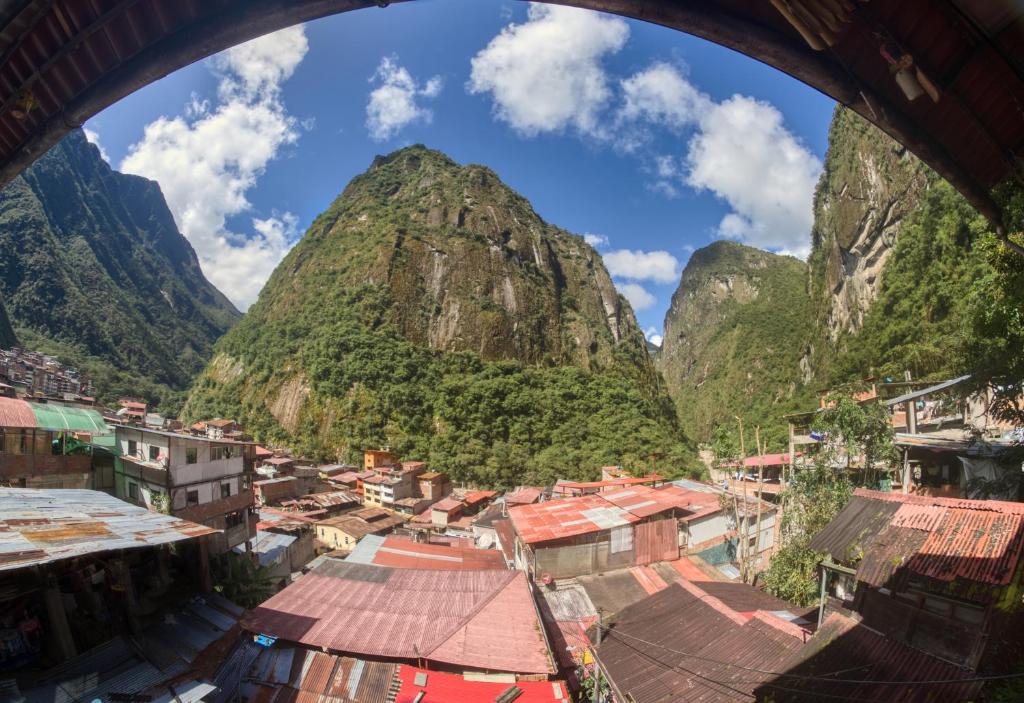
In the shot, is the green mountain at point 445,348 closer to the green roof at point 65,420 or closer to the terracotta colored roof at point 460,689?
the green roof at point 65,420

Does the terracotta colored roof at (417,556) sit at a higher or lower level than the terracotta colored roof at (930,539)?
lower

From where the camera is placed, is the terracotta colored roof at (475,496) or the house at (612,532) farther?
the terracotta colored roof at (475,496)

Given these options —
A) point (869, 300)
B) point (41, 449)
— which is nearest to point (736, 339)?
point (869, 300)

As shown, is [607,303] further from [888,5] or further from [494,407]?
[888,5]

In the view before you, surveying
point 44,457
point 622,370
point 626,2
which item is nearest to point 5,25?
point 626,2

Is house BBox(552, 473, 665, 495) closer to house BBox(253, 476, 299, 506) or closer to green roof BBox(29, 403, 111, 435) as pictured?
house BBox(253, 476, 299, 506)

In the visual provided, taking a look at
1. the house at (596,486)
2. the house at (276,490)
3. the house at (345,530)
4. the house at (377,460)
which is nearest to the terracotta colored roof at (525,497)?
the house at (596,486)
